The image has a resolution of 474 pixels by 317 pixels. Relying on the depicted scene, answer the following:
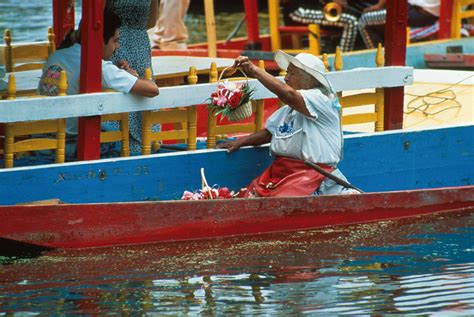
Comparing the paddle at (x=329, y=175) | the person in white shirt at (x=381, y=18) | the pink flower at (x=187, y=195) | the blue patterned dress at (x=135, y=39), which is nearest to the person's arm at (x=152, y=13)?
the blue patterned dress at (x=135, y=39)

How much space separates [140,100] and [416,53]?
22.5 ft

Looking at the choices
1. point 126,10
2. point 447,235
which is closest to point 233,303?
point 447,235

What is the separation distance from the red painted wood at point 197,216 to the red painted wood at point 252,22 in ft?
22.8

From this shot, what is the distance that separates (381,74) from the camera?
9.25 m

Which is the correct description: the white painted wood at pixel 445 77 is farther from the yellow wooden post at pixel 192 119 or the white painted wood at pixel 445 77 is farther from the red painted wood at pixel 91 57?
the red painted wood at pixel 91 57

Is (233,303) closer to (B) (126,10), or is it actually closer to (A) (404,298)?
(A) (404,298)

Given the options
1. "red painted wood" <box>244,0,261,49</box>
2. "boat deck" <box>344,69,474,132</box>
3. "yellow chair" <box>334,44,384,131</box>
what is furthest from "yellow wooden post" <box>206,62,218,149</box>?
"red painted wood" <box>244,0,261,49</box>

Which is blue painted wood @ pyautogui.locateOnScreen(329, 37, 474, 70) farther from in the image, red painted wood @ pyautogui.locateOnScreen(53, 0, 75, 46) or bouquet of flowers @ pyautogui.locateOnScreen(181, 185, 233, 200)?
bouquet of flowers @ pyautogui.locateOnScreen(181, 185, 233, 200)

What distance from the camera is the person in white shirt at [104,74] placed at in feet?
27.2

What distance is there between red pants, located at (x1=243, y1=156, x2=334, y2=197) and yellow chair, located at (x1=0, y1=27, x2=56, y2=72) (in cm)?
303

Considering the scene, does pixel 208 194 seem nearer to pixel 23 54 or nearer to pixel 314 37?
pixel 23 54

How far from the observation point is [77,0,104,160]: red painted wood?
8180 mm

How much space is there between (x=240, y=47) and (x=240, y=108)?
7830 mm

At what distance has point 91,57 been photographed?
8.20 meters
